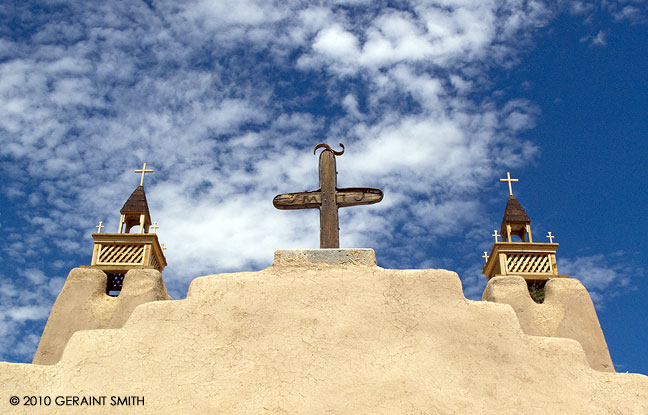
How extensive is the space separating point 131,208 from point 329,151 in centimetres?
581

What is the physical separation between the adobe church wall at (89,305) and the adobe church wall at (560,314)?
5098 millimetres

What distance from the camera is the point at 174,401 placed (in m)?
6.00

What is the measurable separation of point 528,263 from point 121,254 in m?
7.17

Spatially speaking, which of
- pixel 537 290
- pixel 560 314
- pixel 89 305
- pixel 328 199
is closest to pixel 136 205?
pixel 89 305

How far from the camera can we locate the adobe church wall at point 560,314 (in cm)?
902

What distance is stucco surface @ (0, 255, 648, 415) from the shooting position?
601 cm

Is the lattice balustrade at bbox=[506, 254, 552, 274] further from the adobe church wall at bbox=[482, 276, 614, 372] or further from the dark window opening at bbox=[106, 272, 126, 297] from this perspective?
the dark window opening at bbox=[106, 272, 126, 297]

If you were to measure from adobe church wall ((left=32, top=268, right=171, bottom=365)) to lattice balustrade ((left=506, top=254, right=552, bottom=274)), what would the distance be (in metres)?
5.99

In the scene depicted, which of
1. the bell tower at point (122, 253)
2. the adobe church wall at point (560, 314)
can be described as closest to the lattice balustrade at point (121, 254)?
the bell tower at point (122, 253)

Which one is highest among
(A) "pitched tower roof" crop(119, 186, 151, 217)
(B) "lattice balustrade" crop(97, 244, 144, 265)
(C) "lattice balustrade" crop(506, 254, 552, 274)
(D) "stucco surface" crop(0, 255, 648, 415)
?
(A) "pitched tower roof" crop(119, 186, 151, 217)

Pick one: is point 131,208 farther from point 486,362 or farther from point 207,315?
point 486,362

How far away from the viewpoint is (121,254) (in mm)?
→ 11070

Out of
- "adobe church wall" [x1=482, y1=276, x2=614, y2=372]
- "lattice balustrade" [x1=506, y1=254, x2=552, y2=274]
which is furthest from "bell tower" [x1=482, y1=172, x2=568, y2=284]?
"adobe church wall" [x1=482, y1=276, x2=614, y2=372]

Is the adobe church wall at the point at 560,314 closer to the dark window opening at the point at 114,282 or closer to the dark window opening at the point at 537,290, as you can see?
the dark window opening at the point at 537,290
